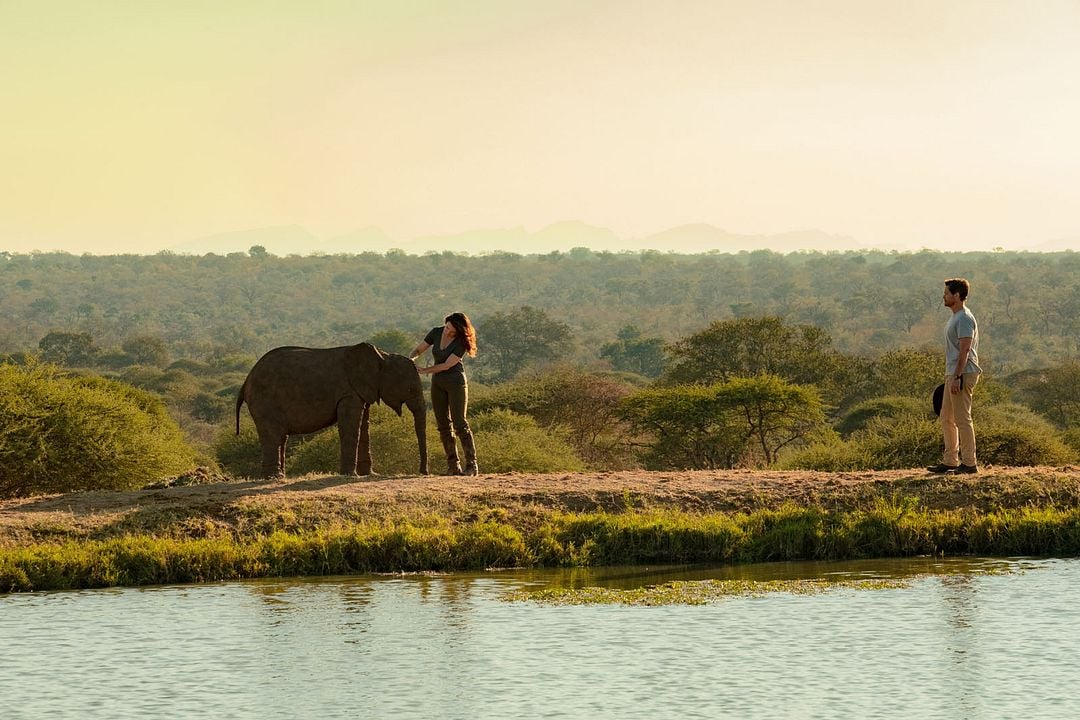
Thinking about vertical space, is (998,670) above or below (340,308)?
below

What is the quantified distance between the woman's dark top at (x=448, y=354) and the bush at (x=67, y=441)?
5.93m

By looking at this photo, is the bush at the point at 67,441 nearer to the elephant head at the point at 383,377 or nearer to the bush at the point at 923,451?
the elephant head at the point at 383,377

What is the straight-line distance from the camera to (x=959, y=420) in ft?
56.6

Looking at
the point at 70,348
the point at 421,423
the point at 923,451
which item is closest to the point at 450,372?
the point at 421,423

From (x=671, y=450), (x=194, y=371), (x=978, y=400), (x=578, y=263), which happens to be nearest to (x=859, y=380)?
(x=978, y=400)

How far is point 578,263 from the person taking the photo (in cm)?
16600

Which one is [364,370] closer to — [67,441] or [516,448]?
[67,441]

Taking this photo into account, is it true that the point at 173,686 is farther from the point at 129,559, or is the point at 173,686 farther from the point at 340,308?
the point at 340,308

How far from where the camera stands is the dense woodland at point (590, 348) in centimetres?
2648

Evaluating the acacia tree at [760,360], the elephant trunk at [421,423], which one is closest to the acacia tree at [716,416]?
the acacia tree at [760,360]

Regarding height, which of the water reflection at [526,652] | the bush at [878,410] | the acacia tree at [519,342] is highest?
the acacia tree at [519,342]

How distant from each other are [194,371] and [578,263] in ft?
305

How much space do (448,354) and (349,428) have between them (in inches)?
57.2

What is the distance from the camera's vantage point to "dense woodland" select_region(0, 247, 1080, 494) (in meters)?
26.5
